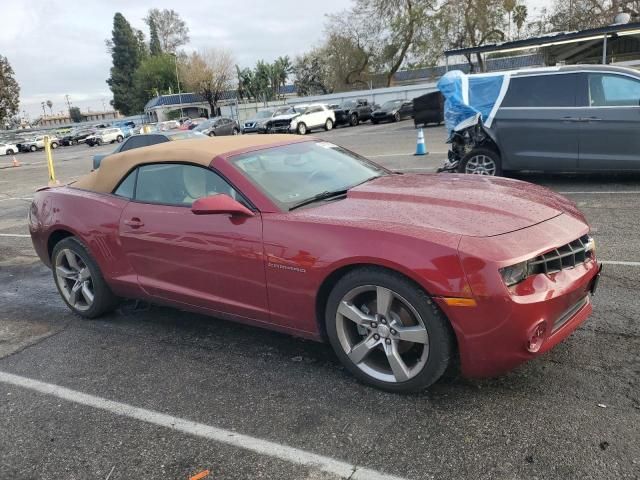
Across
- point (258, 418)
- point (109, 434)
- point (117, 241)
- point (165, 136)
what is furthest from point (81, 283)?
point (165, 136)

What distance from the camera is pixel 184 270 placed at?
12.8ft

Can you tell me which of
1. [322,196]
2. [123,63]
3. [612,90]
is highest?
[123,63]

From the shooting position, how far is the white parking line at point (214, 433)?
2.60m

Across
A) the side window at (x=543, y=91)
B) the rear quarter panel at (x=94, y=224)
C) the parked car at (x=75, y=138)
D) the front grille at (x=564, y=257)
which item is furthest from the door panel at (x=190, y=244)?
the parked car at (x=75, y=138)

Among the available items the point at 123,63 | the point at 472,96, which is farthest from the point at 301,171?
the point at 123,63

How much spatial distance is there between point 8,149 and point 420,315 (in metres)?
47.9

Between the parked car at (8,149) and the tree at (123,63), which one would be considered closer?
the parked car at (8,149)

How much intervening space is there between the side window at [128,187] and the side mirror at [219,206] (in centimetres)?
112

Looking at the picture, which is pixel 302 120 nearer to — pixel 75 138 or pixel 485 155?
pixel 485 155

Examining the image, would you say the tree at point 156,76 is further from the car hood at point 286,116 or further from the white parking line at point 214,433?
the white parking line at point 214,433

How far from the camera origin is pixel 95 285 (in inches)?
183

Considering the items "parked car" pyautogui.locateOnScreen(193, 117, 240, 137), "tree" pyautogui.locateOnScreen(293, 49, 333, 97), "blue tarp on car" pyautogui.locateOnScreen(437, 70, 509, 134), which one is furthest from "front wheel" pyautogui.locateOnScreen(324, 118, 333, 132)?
"tree" pyautogui.locateOnScreen(293, 49, 333, 97)

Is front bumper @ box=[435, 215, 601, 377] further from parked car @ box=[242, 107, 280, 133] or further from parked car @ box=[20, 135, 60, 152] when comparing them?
parked car @ box=[20, 135, 60, 152]

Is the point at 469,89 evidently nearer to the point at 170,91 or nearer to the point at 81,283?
the point at 81,283
